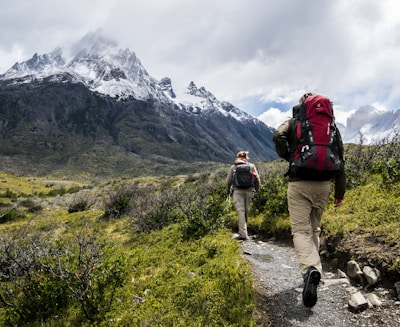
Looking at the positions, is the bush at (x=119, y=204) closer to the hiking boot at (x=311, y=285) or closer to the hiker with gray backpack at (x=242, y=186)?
the hiker with gray backpack at (x=242, y=186)

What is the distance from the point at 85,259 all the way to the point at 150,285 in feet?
4.30

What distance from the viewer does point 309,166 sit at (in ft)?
14.4

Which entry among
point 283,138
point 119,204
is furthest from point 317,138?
point 119,204

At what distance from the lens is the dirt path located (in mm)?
3982

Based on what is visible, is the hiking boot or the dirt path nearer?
the dirt path

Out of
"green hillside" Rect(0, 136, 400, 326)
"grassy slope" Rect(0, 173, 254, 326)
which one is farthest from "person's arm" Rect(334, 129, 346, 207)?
"grassy slope" Rect(0, 173, 254, 326)

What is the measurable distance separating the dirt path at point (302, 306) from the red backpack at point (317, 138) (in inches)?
76.9

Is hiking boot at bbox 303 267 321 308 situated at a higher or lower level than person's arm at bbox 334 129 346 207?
lower

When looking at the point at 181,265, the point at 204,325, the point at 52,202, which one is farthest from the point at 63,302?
the point at 52,202

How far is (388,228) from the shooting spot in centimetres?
589

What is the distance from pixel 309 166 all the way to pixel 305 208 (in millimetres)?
780

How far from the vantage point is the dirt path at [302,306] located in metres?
3.98

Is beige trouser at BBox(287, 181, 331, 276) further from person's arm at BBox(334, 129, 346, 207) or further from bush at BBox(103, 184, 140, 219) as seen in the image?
bush at BBox(103, 184, 140, 219)

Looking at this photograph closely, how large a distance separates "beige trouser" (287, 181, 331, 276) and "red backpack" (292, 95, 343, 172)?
1.17 ft
